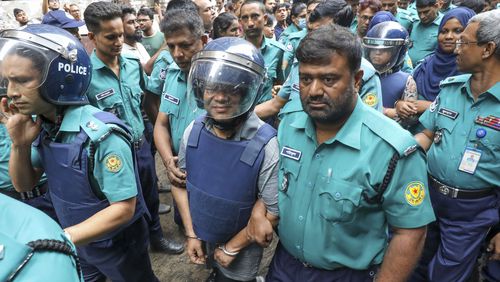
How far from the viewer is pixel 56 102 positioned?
177 centimetres

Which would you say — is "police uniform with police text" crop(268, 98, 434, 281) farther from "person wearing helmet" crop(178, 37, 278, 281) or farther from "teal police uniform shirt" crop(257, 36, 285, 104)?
"teal police uniform shirt" crop(257, 36, 285, 104)

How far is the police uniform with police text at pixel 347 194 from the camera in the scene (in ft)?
5.09

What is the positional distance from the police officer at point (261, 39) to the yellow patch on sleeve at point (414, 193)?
8.16ft

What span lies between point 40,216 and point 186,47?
208cm

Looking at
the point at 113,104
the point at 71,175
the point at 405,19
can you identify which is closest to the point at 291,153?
the point at 71,175

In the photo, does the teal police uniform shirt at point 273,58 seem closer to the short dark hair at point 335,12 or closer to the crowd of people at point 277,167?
the short dark hair at point 335,12

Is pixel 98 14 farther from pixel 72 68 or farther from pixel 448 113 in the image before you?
pixel 448 113

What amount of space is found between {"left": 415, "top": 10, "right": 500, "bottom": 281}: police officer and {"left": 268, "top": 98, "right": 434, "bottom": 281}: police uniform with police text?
97 cm

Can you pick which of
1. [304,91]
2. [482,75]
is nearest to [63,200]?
[304,91]

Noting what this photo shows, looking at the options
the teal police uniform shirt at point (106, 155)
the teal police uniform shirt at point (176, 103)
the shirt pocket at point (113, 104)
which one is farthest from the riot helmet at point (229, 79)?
the shirt pocket at point (113, 104)

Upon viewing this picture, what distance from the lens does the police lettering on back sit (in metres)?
1.74

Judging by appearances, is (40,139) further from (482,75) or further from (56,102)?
(482,75)

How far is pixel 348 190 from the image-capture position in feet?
5.17

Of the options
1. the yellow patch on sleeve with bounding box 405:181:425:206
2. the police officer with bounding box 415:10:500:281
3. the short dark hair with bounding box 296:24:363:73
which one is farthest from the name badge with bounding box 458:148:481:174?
the short dark hair with bounding box 296:24:363:73
